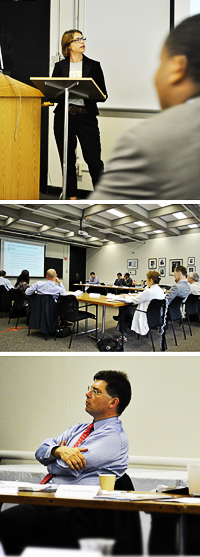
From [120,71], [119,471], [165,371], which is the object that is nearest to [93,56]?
[120,71]

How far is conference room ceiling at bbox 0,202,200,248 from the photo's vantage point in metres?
1.54

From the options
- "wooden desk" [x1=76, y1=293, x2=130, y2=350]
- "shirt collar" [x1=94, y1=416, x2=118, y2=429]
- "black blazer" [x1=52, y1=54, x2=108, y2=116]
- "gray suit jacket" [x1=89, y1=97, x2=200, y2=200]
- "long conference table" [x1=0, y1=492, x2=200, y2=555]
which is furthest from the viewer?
"shirt collar" [x1=94, y1=416, x2=118, y2=429]

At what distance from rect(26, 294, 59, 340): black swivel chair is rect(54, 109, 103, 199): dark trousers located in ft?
2.17

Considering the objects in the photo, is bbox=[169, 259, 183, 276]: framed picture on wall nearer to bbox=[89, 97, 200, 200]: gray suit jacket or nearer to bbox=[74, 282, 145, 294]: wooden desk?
bbox=[74, 282, 145, 294]: wooden desk

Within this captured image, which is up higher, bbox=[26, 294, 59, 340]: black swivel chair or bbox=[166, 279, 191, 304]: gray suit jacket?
bbox=[166, 279, 191, 304]: gray suit jacket

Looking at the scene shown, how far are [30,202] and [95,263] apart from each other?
0.51 metres

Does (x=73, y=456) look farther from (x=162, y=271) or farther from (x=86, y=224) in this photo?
(x=86, y=224)

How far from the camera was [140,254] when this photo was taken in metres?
1.57

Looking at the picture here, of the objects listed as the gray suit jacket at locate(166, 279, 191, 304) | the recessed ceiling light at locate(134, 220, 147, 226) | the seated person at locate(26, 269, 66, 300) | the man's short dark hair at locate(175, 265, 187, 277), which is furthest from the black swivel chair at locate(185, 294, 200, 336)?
the seated person at locate(26, 269, 66, 300)

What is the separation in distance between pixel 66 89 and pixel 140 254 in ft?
3.44

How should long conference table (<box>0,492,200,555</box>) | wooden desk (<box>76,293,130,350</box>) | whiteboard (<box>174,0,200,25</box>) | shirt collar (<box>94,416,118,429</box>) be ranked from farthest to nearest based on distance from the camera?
shirt collar (<box>94,416,118,429</box>) → whiteboard (<box>174,0,200,25</box>) → wooden desk (<box>76,293,130,350</box>) → long conference table (<box>0,492,200,555</box>)

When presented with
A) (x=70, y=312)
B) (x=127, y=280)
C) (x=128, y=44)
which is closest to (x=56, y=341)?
(x=70, y=312)

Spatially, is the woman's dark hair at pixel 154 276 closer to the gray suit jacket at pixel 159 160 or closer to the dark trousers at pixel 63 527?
the gray suit jacket at pixel 159 160

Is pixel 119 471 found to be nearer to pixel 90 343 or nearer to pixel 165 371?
pixel 165 371
